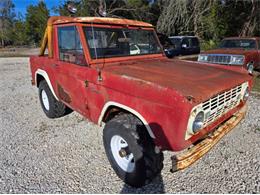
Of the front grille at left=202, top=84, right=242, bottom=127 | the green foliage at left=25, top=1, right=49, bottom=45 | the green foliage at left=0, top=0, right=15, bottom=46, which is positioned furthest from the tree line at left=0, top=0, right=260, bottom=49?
the green foliage at left=0, top=0, right=15, bottom=46

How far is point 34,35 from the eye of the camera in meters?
43.1

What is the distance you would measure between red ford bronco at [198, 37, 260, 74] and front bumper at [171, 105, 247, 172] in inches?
222

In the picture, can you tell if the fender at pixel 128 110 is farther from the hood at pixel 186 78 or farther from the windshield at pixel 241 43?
the windshield at pixel 241 43

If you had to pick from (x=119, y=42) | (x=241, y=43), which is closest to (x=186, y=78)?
(x=119, y=42)

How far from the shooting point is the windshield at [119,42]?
3309mm

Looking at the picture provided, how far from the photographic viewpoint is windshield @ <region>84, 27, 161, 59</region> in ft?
10.9

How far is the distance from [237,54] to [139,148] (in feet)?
23.7

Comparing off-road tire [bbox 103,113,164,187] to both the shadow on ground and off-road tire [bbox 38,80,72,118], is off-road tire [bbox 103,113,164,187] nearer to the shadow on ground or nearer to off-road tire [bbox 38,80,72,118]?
the shadow on ground

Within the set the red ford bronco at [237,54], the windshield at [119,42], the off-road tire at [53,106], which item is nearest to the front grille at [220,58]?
the red ford bronco at [237,54]

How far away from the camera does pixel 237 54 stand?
823 cm

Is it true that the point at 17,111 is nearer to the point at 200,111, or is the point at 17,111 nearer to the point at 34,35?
the point at 200,111

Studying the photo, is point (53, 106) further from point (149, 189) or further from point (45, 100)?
point (149, 189)

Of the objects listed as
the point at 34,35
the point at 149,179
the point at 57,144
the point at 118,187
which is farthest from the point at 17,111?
the point at 34,35

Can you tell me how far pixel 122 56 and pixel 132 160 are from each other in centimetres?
166
